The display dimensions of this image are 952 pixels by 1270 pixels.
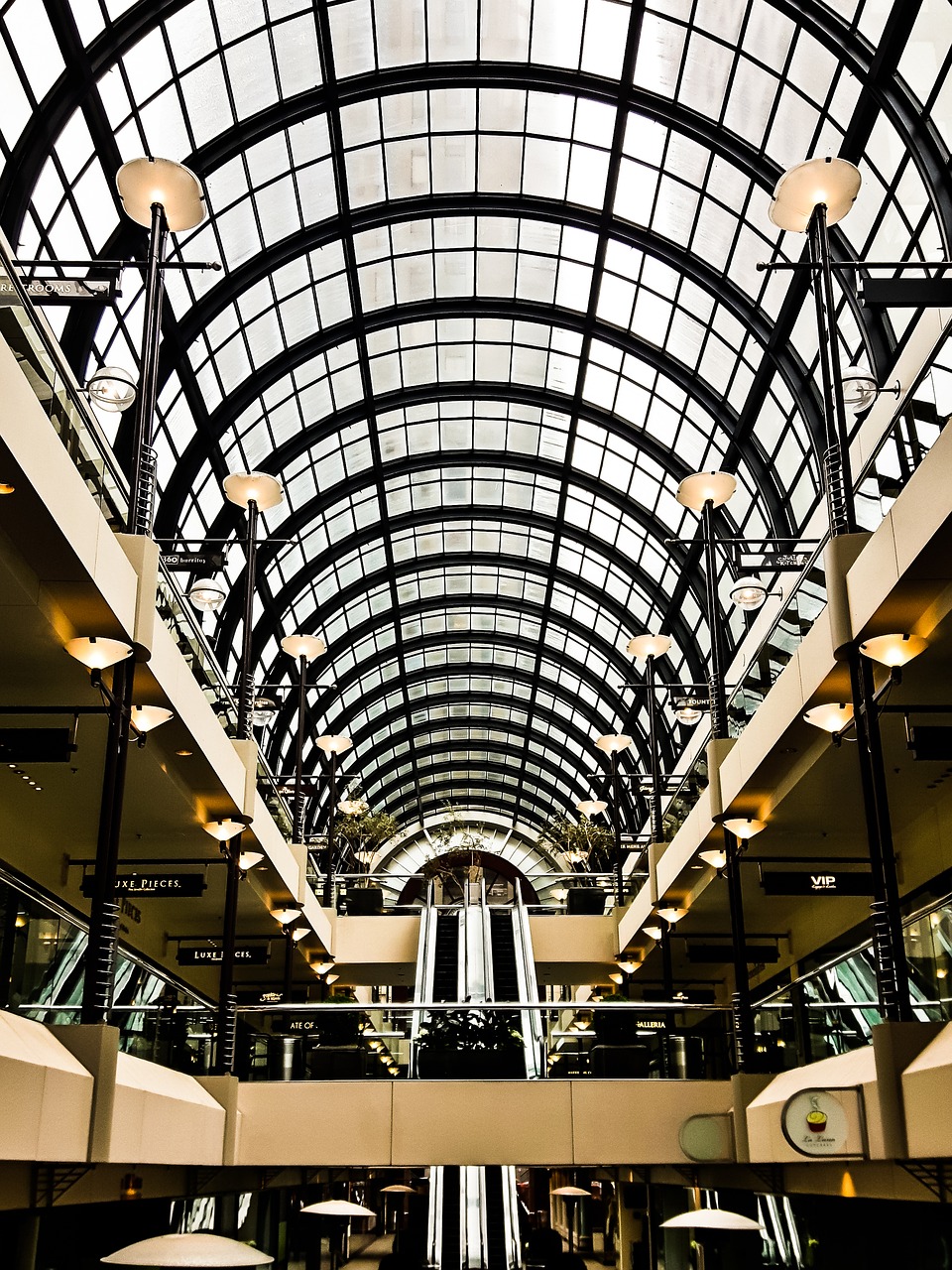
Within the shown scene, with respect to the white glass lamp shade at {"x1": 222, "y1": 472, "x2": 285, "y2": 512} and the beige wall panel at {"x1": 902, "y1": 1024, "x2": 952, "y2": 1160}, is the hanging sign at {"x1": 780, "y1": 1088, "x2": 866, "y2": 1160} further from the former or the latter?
the white glass lamp shade at {"x1": 222, "y1": 472, "x2": 285, "y2": 512}

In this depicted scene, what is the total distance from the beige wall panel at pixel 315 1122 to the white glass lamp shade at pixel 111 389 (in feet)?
39.6

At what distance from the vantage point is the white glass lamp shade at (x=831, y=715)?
15672 mm

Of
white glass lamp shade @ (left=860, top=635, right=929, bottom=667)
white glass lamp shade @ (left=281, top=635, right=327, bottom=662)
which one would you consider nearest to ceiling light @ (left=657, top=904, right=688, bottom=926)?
white glass lamp shade @ (left=281, top=635, right=327, bottom=662)

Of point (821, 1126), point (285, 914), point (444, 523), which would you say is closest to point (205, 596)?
point (285, 914)

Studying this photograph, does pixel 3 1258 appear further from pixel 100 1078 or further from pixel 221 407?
pixel 221 407

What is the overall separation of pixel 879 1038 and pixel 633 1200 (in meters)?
21.6

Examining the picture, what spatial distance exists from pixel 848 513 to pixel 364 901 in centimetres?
3281

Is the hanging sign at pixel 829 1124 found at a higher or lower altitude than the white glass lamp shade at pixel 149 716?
lower

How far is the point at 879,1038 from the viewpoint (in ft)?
41.4

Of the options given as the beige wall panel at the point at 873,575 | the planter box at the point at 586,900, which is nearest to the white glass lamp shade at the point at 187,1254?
the beige wall panel at the point at 873,575

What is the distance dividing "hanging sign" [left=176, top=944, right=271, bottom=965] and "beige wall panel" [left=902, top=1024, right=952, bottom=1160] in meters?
16.5

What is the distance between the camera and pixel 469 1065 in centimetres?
2131

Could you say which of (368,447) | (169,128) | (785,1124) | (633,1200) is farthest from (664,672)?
(785,1124)

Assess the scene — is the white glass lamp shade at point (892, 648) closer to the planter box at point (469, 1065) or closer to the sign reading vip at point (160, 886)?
the sign reading vip at point (160, 886)
